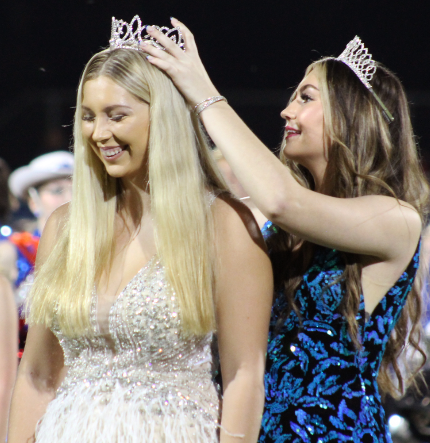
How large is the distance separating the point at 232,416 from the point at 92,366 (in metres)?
0.36

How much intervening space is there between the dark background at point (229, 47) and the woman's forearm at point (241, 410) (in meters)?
3.67

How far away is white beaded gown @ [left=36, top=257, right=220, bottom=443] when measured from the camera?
1427 millimetres

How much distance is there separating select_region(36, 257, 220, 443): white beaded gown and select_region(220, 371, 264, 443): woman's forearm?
45 millimetres

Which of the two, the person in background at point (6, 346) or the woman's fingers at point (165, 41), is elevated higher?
the woman's fingers at point (165, 41)

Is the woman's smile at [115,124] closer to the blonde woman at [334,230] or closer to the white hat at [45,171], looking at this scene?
the blonde woman at [334,230]

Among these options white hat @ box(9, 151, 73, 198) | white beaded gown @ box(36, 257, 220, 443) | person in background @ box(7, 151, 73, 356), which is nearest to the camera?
white beaded gown @ box(36, 257, 220, 443)

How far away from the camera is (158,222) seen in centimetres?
153

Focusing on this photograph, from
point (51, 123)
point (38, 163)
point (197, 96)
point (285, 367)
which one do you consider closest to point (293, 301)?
point (285, 367)

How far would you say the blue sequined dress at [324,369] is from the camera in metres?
1.56

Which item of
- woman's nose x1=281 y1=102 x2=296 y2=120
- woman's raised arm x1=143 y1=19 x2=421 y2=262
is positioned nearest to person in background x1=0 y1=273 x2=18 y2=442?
woman's raised arm x1=143 y1=19 x2=421 y2=262

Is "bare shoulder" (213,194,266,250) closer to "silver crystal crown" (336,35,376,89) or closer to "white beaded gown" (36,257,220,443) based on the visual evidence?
"white beaded gown" (36,257,220,443)

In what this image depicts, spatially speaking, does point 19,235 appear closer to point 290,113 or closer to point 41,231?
point 41,231

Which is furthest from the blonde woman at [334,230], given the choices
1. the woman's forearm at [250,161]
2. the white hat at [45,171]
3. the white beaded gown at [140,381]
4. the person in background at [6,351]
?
the white hat at [45,171]

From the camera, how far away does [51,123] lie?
18.3 ft
